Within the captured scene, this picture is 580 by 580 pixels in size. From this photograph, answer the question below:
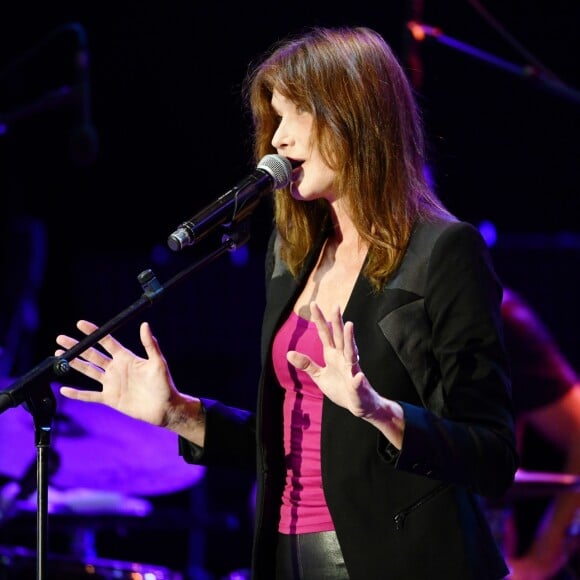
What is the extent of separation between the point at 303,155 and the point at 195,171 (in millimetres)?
3290

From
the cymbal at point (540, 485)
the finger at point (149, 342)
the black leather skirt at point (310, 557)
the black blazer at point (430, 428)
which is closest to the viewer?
the black blazer at point (430, 428)

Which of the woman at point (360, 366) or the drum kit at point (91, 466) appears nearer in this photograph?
the woman at point (360, 366)

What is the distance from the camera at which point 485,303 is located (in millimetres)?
1903

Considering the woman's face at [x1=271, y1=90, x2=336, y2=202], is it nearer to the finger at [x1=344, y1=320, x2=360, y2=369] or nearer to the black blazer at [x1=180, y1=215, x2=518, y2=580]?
the black blazer at [x1=180, y1=215, x2=518, y2=580]

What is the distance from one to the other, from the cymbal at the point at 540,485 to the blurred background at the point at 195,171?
54.3 inches

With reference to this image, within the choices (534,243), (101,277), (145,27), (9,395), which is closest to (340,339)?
(9,395)

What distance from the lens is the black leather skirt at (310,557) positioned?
6.32ft

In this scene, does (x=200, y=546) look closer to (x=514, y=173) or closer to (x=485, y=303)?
(x=514, y=173)

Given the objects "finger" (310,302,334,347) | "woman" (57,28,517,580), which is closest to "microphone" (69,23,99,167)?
"woman" (57,28,517,580)

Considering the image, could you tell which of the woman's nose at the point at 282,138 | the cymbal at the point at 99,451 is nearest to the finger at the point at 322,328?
the woman's nose at the point at 282,138

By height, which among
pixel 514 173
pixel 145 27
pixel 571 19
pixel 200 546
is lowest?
pixel 200 546

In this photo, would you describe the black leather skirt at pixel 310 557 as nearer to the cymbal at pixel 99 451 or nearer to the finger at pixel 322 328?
the finger at pixel 322 328

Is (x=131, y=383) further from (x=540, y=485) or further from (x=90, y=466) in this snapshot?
(x=540, y=485)

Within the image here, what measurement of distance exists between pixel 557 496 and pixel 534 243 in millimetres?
1581
